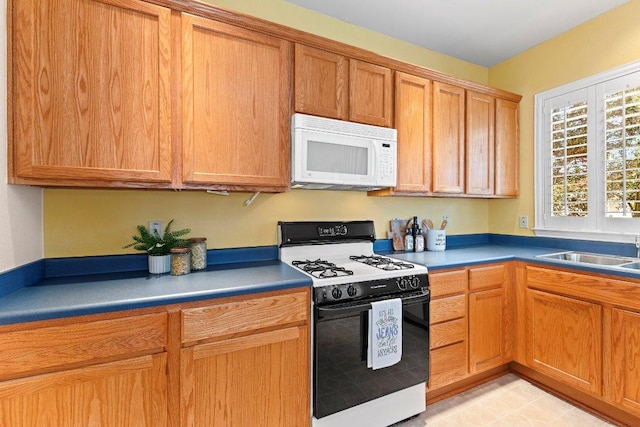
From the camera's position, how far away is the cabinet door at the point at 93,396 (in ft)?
3.50

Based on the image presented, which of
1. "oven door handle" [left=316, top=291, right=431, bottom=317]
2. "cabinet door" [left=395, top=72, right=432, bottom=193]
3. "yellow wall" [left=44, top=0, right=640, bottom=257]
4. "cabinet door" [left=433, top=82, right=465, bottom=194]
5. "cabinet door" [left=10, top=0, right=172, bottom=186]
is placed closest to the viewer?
"cabinet door" [left=10, top=0, right=172, bottom=186]

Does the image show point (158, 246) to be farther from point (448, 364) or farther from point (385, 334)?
point (448, 364)

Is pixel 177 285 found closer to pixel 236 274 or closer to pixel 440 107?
pixel 236 274

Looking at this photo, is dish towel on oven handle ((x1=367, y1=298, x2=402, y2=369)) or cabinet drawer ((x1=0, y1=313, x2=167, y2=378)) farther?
dish towel on oven handle ((x1=367, y1=298, x2=402, y2=369))

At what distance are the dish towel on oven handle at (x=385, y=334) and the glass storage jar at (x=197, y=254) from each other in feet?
3.26

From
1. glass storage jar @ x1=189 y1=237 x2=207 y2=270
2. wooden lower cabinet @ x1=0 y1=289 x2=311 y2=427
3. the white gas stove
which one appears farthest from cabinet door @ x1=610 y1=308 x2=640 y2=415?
glass storage jar @ x1=189 y1=237 x2=207 y2=270

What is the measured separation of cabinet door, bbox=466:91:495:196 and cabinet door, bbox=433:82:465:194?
3.1 inches

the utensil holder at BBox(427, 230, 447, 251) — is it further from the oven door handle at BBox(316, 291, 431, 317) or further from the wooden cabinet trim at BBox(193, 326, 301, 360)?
the wooden cabinet trim at BBox(193, 326, 301, 360)

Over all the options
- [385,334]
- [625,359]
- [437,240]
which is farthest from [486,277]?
[385,334]

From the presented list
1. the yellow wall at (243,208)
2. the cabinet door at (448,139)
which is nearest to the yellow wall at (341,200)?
the yellow wall at (243,208)

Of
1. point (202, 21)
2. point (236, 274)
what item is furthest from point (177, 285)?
point (202, 21)

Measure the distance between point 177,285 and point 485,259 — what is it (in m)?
2.00

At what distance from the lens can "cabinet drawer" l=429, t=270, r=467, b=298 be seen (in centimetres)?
196

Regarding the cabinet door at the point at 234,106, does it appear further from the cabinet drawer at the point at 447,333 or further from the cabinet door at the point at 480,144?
the cabinet door at the point at 480,144
